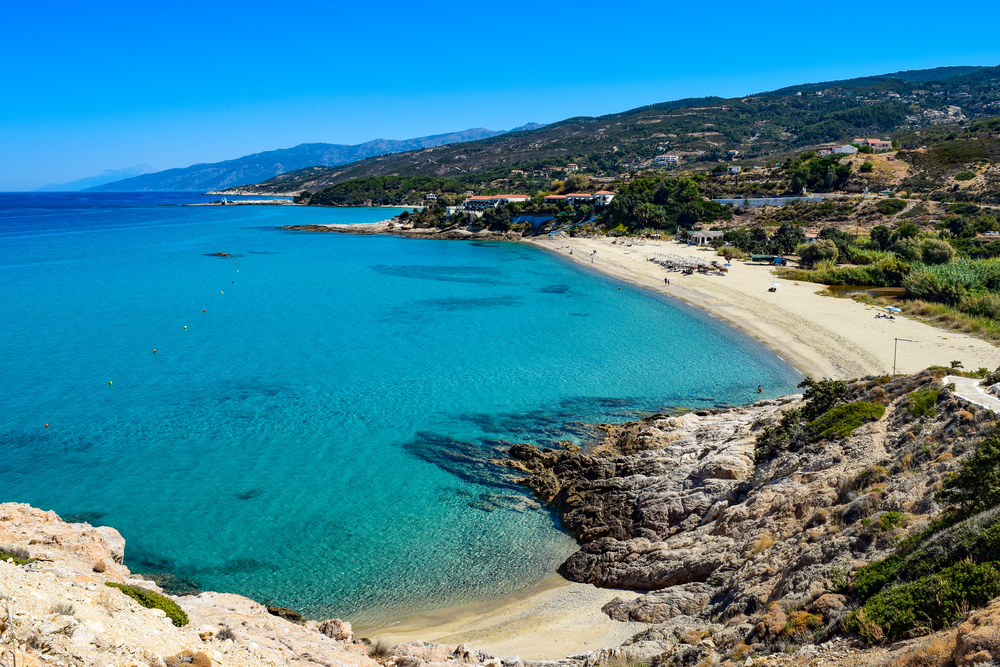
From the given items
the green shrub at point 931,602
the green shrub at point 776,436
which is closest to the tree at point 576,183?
the green shrub at point 776,436

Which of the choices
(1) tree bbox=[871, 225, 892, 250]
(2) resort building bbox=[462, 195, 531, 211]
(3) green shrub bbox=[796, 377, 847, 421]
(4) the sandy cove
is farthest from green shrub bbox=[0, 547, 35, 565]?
(2) resort building bbox=[462, 195, 531, 211]

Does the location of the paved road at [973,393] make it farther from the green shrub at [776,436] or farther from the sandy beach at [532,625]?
the sandy beach at [532,625]

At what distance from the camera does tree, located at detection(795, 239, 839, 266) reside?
5066cm

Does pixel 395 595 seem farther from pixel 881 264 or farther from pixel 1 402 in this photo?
pixel 881 264

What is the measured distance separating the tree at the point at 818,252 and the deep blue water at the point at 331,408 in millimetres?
17110

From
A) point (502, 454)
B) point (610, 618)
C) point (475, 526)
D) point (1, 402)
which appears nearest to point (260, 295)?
point (1, 402)

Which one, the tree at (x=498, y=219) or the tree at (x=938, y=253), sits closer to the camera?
the tree at (x=938, y=253)

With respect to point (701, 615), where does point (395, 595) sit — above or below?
below

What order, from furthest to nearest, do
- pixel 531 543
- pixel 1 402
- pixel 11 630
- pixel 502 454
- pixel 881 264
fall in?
pixel 881 264 → pixel 1 402 → pixel 502 454 → pixel 531 543 → pixel 11 630

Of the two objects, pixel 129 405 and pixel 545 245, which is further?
pixel 545 245

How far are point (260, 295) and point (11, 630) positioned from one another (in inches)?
1759

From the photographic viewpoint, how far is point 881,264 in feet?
147

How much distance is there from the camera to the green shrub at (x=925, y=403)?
44.3 ft

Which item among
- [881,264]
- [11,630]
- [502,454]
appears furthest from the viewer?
[881,264]
